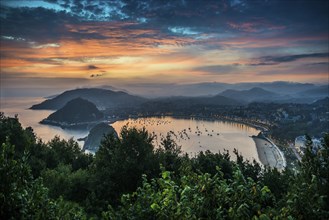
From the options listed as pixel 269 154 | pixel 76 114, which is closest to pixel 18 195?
pixel 269 154

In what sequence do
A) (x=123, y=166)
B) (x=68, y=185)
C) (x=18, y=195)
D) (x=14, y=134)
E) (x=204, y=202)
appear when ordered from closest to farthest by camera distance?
(x=18, y=195), (x=204, y=202), (x=68, y=185), (x=123, y=166), (x=14, y=134)

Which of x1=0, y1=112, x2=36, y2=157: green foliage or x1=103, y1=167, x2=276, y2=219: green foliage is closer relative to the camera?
x1=103, y1=167, x2=276, y2=219: green foliage

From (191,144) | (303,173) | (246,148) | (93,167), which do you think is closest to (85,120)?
(191,144)

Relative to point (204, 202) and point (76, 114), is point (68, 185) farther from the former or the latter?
point (76, 114)

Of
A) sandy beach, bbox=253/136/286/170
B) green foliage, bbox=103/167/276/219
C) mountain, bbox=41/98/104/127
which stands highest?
green foliage, bbox=103/167/276/219

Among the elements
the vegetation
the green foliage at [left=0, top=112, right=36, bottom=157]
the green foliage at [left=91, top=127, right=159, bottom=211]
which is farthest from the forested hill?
the vegetation

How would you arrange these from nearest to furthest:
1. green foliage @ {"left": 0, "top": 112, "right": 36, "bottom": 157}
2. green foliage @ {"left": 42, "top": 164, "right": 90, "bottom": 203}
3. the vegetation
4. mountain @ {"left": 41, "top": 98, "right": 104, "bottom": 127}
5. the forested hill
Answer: the vegetation → green foliage @ {"left": 42, "top": 164, "right": 90, "bottom": 203} → green foliage @ {"left": 0, "top": 112, "right": 36, "bottom": 157} → mountain @ {"left": 41, "top": 98, "right": 104, "bottom": 127} → the forested hill

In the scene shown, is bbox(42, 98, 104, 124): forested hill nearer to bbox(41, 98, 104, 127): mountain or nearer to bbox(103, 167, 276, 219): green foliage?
bbox(41, 98, 104, 127): mountain

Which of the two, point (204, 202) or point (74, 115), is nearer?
point (204, 202)
